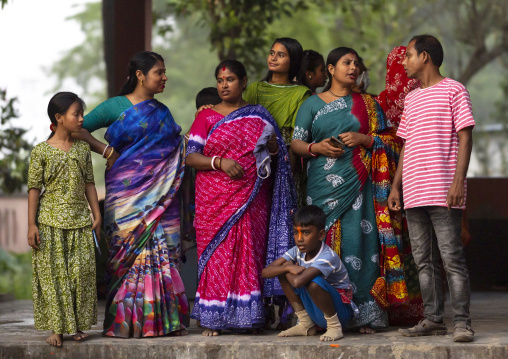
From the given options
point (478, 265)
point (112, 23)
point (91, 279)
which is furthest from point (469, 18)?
point (91, 279)

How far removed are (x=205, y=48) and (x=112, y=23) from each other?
19.6 meters

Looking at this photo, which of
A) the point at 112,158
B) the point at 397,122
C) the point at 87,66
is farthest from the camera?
the point at 87,66

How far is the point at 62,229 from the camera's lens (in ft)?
15.3

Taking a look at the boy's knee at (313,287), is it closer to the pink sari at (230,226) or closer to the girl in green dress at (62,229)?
the pink sari at (230,226)

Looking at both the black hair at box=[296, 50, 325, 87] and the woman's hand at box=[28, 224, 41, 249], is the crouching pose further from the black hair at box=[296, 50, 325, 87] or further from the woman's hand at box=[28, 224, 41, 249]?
the woman's hand at box=[28, 224, 41, 249]

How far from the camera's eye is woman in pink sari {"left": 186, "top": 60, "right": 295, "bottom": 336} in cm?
486

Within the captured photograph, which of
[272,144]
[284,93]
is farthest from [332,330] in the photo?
[284,93]

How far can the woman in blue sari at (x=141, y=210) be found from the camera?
16.0 ft

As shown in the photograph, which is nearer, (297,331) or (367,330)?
(297,331)

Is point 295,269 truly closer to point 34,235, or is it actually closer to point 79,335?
point 79,335

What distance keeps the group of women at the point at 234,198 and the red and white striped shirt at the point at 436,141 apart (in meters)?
0.46

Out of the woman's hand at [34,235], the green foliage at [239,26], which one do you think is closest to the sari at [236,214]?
the woman's hand at [34,235]

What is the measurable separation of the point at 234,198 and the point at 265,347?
39.7 inches

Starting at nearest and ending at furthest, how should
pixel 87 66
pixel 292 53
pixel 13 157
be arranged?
pixel 292 53 < pixel 13 157 < pixel 87 66
